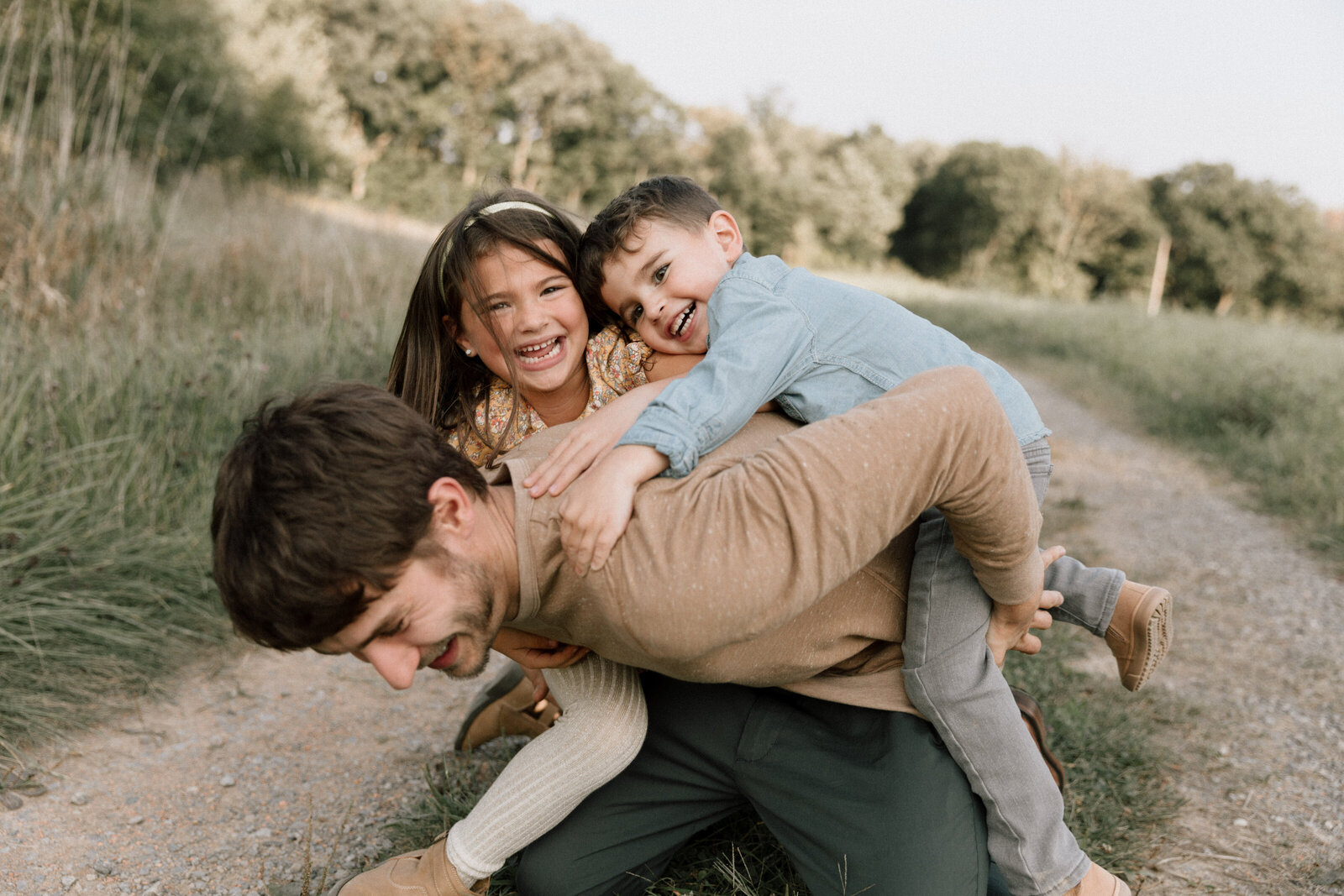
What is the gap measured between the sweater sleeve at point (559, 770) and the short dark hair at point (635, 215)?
39.7 inches

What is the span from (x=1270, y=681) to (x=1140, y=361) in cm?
754

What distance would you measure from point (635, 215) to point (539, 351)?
44 cm

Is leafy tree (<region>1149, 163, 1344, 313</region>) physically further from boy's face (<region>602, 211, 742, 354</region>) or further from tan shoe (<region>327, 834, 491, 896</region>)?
tan shoe (<region>327, 834, 491, 896</region>)

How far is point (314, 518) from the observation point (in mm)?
1403

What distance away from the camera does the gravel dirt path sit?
214 centimetres

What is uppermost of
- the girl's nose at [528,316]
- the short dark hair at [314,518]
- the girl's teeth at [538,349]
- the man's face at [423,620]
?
the girl's nose at [528,316]

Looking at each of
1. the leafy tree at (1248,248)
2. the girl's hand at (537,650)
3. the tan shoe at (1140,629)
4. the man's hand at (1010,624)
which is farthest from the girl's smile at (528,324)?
the leafy tree at (1248,248)

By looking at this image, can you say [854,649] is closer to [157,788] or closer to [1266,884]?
[1266,884]

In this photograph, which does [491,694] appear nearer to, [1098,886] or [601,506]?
[601,506]

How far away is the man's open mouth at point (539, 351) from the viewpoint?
91.7 inches

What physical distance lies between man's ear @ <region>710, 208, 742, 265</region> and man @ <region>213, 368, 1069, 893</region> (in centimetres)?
71

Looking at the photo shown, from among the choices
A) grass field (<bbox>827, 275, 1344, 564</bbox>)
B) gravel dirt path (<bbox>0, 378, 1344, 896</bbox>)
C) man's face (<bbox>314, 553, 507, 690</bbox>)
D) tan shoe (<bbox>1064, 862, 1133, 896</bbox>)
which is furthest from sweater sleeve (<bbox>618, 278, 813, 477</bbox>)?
grass field (<bbox>827, 275, 1344, 564</bbox>)

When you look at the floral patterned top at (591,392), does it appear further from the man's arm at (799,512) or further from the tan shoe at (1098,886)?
the tan shoe at (1098,886)

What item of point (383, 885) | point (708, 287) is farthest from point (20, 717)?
point (708, 287)
